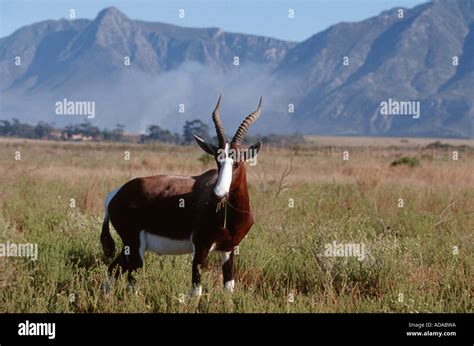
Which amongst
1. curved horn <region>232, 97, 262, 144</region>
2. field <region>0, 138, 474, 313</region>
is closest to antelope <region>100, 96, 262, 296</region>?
curved horn <region>232, 97, 262, 144</region>

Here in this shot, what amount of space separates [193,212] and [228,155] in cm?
101

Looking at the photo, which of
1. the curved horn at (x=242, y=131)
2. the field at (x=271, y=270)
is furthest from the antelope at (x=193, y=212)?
the field at (x=271, y=270)

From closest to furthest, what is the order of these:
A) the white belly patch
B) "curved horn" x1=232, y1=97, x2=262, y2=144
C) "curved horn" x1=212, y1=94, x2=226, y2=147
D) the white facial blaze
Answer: the white facial blaze
"curved horn" x1=212, y1=94, x2=226, y2=147
"curved horn" x1=232, y1=97, x2=262, y2=144
the white belly patch

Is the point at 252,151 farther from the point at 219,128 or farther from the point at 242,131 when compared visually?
the point at 219,128

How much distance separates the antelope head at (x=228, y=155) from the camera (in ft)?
22.8

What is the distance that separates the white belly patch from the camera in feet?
25.8

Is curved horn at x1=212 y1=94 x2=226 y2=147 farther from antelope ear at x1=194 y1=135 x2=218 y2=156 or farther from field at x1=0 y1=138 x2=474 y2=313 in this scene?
field at x1=0 y1=138 x2=474 y2=313

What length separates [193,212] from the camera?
7.82 meters

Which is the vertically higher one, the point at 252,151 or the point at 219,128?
the point at 219,128

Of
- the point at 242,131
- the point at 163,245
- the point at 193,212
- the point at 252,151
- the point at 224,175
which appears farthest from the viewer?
the point at 163,245

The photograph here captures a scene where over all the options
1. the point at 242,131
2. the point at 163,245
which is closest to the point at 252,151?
the point at 242,131

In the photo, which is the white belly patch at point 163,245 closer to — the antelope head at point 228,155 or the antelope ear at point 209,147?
the antelope head at point 228,155

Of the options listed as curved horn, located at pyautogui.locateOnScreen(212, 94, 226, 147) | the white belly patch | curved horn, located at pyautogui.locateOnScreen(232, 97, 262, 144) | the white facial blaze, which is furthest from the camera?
the white belly patch
